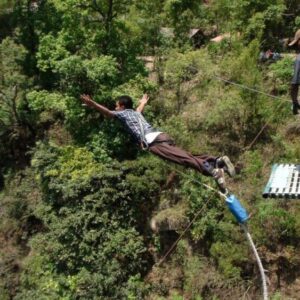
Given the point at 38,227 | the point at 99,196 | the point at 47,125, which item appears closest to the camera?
the point at 99,196

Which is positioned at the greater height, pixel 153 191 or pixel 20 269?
pixel 153 191

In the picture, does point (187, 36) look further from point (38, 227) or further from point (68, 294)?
point (68, 294)

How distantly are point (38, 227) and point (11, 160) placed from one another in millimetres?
3287

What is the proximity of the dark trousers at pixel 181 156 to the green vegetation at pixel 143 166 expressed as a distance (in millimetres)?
3914

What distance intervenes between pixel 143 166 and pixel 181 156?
639cm

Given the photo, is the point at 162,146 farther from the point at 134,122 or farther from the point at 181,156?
the point at 134,122

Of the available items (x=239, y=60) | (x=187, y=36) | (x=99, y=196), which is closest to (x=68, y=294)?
(x=99, y=196)

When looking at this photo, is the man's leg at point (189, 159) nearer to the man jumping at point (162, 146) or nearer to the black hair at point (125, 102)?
the man jumping at point (162, 146)

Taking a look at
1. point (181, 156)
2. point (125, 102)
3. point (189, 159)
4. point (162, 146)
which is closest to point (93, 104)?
point (125, 102)

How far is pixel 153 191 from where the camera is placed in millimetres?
13820

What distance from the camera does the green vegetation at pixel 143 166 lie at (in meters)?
12.2

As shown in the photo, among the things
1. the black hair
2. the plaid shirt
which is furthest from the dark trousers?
the black hair

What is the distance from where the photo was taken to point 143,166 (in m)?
13.6

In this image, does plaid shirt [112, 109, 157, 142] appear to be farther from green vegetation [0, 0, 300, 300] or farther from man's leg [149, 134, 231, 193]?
green vegetation [0, 0, 300, 300]
